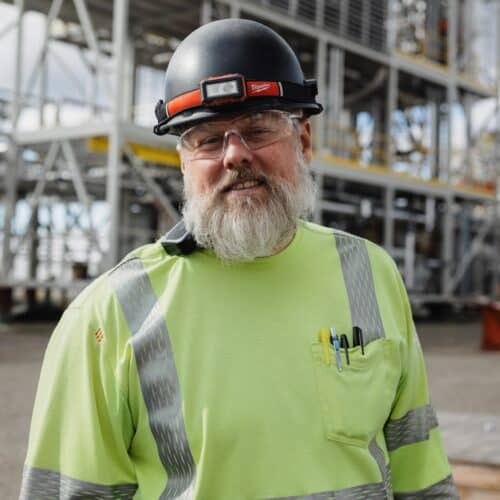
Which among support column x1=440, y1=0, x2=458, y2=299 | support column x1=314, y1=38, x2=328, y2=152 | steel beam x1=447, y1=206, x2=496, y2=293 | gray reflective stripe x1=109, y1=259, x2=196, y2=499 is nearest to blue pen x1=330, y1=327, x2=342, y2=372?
gray reflective stripe x1=109, y1=259, x2=196, y2=499

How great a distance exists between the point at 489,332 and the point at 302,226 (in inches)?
472

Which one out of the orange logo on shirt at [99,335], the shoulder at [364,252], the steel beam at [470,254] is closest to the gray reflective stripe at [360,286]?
the shoulder at [364,252]

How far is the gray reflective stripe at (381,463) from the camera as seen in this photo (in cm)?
178

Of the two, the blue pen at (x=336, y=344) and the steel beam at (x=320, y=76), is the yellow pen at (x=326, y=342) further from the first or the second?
the steel beam at (x=320, y=76)

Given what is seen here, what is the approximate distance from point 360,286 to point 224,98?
59cm

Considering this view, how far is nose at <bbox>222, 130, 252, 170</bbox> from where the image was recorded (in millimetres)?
1743

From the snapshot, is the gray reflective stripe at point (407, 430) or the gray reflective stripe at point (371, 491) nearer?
the gray reflective stripe at point (371, 491)

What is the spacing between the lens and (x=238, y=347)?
5.48 ft

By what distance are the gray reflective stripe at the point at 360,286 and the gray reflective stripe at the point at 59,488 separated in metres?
0.69

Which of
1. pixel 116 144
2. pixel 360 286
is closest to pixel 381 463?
pixel 360 286

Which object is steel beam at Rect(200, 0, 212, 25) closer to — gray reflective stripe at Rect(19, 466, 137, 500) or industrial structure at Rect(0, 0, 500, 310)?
industrial structure at Rect(0, 0, 500, 310)

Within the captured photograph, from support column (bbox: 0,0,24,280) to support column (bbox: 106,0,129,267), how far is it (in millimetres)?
3355

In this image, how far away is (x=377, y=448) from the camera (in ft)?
5.94

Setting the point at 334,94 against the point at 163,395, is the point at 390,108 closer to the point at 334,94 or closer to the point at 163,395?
the point at 334,94
